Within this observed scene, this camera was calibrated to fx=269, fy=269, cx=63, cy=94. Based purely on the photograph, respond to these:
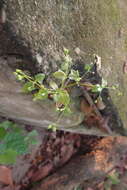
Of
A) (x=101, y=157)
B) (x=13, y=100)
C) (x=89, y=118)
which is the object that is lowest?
(x=101, y=157)

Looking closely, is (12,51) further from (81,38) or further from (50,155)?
(50,155)

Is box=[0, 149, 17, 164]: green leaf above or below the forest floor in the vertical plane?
above

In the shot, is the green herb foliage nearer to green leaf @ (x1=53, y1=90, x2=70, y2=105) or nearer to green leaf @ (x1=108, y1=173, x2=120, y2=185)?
green leaf @ (x1=53, y1=90, x2=70, y2=105)

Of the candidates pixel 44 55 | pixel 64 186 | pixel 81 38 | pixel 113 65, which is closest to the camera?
pixel 44 55

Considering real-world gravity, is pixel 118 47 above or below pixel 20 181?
above

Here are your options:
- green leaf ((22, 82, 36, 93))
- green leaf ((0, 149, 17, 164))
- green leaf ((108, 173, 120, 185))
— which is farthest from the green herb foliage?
green leaf ((108, 173, 120, 185))

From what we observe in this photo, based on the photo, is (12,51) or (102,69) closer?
(12,51)

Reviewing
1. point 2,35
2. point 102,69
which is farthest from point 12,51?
point 102,69

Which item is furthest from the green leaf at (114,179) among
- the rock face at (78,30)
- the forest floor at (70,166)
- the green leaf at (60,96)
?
the green leaf at (60,96)
